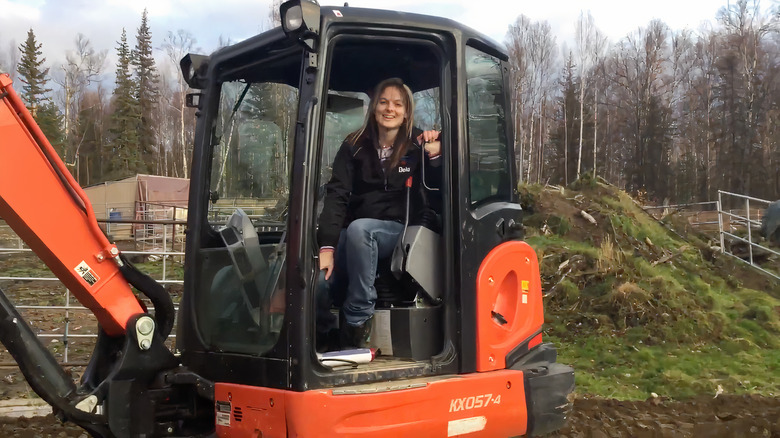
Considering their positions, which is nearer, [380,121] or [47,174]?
[47,174]

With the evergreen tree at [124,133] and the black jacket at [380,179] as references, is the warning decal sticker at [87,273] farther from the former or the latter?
the evergreen tree at [124,133]

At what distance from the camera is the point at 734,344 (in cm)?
892

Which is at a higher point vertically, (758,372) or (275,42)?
(275,42)

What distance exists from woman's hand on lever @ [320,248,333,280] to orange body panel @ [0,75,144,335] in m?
1.04

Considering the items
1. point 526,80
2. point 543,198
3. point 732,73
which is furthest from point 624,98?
point 543,198

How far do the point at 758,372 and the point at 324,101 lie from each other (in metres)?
6.81

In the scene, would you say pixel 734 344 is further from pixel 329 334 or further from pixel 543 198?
pixel 329 334

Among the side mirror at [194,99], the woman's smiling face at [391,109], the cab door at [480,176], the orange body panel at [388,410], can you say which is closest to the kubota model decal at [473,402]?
the orange body panel at [388,410]

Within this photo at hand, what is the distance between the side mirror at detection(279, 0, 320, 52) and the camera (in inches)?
125

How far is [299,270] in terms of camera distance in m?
3.17

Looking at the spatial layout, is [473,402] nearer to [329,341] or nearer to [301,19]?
[329,341]

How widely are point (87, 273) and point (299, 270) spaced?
43.2 inches

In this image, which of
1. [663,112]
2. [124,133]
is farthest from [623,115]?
[124,133]

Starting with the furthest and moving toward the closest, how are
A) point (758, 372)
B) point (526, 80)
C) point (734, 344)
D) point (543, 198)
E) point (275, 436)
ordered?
point (526, 80) → point (543, 198) → point (734, 344) → point (758, 372) → point (275, 436)
